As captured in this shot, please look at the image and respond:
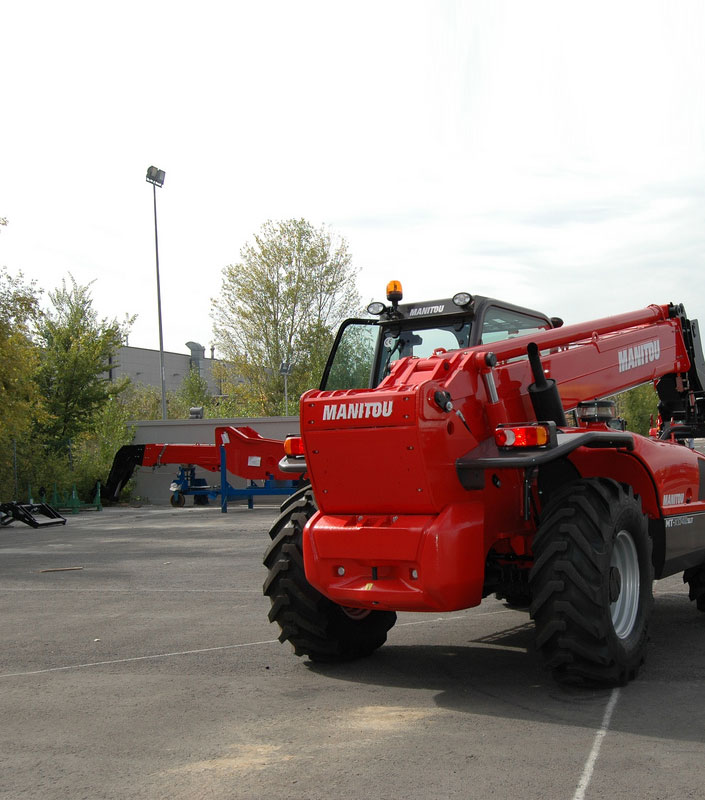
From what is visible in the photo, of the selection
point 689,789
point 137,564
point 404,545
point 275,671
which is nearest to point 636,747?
point 689,789

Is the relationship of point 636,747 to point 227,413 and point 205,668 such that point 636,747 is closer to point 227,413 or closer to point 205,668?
point 205,668

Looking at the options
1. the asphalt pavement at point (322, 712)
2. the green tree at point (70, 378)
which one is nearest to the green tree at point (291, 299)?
the green tree at point (70, 378)

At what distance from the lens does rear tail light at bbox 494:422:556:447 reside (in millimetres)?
5953

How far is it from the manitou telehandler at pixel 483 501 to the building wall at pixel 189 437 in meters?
21.2

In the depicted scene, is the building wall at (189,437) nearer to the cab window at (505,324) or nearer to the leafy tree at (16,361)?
the leafy tree at (16,361)

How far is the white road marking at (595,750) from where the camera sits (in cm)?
438

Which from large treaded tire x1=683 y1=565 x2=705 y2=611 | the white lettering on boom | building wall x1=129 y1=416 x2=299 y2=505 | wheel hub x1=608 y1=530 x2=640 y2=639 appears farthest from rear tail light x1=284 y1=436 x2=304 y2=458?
building wall x1=129 y1=416 x2=299 y2=505

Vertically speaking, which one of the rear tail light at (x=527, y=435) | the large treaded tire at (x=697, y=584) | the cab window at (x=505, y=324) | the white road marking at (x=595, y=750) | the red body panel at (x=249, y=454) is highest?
the cab window at (x=505, y=324)

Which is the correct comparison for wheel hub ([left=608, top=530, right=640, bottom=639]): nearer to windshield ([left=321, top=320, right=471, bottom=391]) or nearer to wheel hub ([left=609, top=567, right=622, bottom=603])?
wheel hub ([left=609, top=567, right=622, bottom=603])

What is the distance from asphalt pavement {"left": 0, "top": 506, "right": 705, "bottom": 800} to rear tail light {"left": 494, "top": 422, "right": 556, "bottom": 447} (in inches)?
62.2

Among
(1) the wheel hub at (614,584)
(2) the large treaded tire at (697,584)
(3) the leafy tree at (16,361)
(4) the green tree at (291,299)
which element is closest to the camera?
(1) the wheel hub at (614,584)

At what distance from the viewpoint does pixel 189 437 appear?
30438 millimetres

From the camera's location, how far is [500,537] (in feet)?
21.8

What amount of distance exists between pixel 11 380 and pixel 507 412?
1957 centimetres
